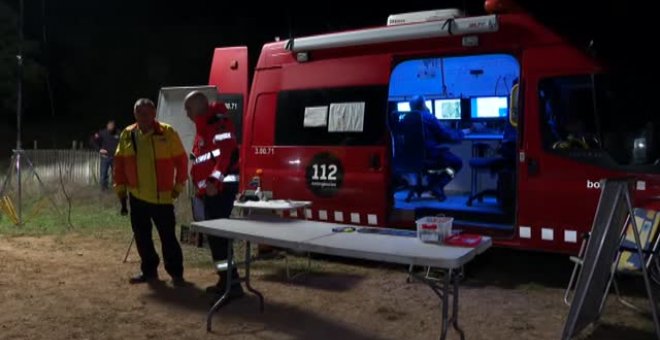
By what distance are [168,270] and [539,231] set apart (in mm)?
3543

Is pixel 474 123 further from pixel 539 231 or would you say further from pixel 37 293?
pixel 37 293

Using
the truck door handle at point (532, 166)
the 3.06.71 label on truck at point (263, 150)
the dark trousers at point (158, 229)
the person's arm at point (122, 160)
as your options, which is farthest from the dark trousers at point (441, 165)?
the person's arm at point (122, 160)

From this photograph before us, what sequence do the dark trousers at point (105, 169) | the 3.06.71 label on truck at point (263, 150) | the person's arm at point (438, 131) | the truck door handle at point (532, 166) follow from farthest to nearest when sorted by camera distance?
the dark trousers at point (105, 169) < the person's arm at point (438, 131) < the 3.06.71 label on truck at point (263, 150) < the truck door handle at point (532, 166)

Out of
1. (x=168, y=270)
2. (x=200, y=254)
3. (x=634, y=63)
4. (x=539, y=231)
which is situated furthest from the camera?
(x=200, y=254)

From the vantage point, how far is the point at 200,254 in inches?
298

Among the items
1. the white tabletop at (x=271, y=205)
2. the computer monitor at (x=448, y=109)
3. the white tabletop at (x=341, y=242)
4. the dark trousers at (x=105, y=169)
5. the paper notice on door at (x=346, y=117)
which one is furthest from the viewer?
the dark trousers at (x=105, y=169)

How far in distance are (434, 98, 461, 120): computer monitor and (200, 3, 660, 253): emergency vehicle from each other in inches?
0.7

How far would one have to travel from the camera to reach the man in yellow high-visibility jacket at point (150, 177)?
595cm

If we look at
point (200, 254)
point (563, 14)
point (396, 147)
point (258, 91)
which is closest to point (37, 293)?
point (200, 254)

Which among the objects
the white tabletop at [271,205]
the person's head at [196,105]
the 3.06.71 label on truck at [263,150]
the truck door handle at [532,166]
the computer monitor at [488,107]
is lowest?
the white tabletop at [271,205]

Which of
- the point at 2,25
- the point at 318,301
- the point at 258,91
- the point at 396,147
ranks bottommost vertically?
the point at 318,301

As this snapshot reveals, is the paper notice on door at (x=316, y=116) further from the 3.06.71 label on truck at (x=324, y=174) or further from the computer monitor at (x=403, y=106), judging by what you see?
the computer monitor at (x=403, y=106)

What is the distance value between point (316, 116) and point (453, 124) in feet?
9.41

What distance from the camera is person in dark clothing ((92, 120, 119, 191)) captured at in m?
13.5
